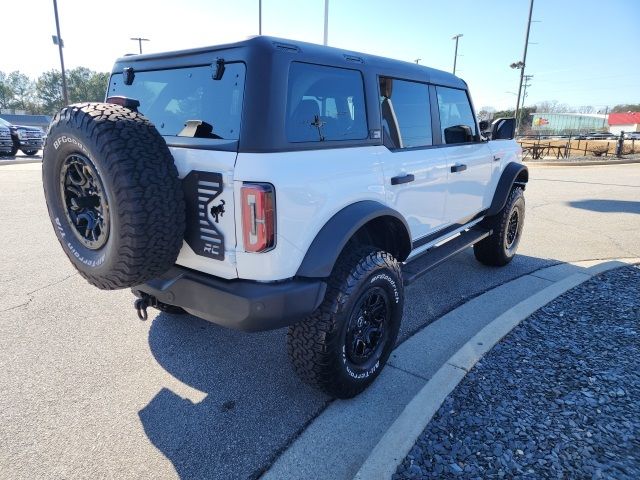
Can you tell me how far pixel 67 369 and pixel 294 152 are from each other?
2.18 metres

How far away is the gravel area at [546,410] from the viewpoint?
6.57 feet

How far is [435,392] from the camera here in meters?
2.49

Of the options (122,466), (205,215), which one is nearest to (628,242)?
(205,215)

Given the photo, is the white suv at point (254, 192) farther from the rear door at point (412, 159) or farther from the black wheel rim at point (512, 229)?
the black wheel rim at point (512, 229)

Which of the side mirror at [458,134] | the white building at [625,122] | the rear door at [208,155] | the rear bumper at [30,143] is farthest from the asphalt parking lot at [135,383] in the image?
the white building at [625,122]

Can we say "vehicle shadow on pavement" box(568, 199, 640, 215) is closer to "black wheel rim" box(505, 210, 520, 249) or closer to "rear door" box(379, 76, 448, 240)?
"black wheel rim" box(505, 210, 520, 249)

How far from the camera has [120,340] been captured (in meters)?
3.24

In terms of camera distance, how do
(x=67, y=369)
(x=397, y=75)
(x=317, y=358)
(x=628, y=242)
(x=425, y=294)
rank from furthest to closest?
(x=628, y=242)
(x=425, y=294)
(x=397, y=75)
(x=67, y=369)
(x=317, y=358)

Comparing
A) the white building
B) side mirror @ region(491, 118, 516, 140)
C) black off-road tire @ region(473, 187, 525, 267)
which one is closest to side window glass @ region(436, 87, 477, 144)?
side mirror @ region(491, 118, 516, 140)

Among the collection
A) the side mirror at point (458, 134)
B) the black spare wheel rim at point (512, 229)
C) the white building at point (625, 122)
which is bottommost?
the black spare wheel rim at point (512, 229)

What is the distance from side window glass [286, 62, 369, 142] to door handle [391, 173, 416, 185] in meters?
0.37

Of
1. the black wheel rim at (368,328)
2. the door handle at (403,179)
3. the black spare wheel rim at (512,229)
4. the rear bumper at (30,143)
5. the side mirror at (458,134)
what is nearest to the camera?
the black wheel rim at (368,328)

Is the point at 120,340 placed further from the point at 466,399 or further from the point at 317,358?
the point at 466,399

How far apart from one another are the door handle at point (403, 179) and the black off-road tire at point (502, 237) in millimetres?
2131
